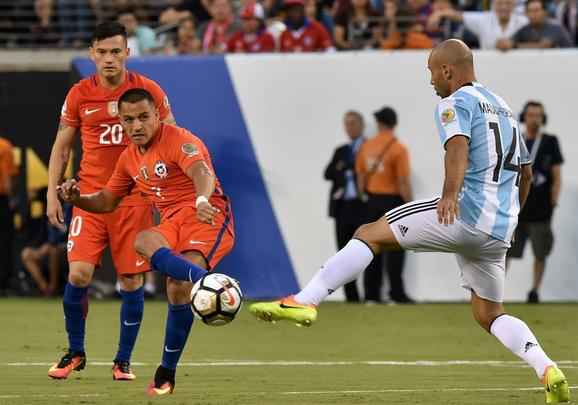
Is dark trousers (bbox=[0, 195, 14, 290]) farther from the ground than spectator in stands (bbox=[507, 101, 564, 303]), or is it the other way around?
spectator in stands (bbox=[507, 101, 564, 303])

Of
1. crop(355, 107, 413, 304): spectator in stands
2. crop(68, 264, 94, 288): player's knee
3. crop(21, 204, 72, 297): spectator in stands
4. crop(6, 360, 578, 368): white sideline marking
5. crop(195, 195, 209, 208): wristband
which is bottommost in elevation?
crop(21, 204, 72, 297): spectator in stands

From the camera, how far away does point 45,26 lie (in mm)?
22047

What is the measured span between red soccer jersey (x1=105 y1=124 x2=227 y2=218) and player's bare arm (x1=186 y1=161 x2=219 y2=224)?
7cm

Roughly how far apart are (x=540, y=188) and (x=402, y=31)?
9.76ft

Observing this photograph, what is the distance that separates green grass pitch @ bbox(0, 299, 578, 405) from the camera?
9.47 m

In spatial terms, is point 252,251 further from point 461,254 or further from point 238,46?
point 461,254

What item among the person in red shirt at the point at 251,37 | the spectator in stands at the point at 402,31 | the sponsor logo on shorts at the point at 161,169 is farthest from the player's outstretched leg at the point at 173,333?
the spectator in stands at the point at 402,31

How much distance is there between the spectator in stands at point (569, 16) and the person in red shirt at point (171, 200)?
10594mm

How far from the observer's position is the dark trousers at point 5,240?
64.5ft

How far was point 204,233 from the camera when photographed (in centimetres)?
964

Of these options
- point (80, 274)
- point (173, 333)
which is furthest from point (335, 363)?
point (173, 333)

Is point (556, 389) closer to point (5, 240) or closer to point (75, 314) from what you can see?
→ point (75, 314)

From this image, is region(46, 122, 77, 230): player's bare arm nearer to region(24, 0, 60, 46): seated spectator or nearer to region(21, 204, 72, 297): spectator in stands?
region(21, 204, 72, 297): spectator in stands

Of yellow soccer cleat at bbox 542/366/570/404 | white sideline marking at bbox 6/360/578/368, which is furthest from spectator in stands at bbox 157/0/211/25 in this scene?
yellow soccer cleat at bbox 542/366/570/404
